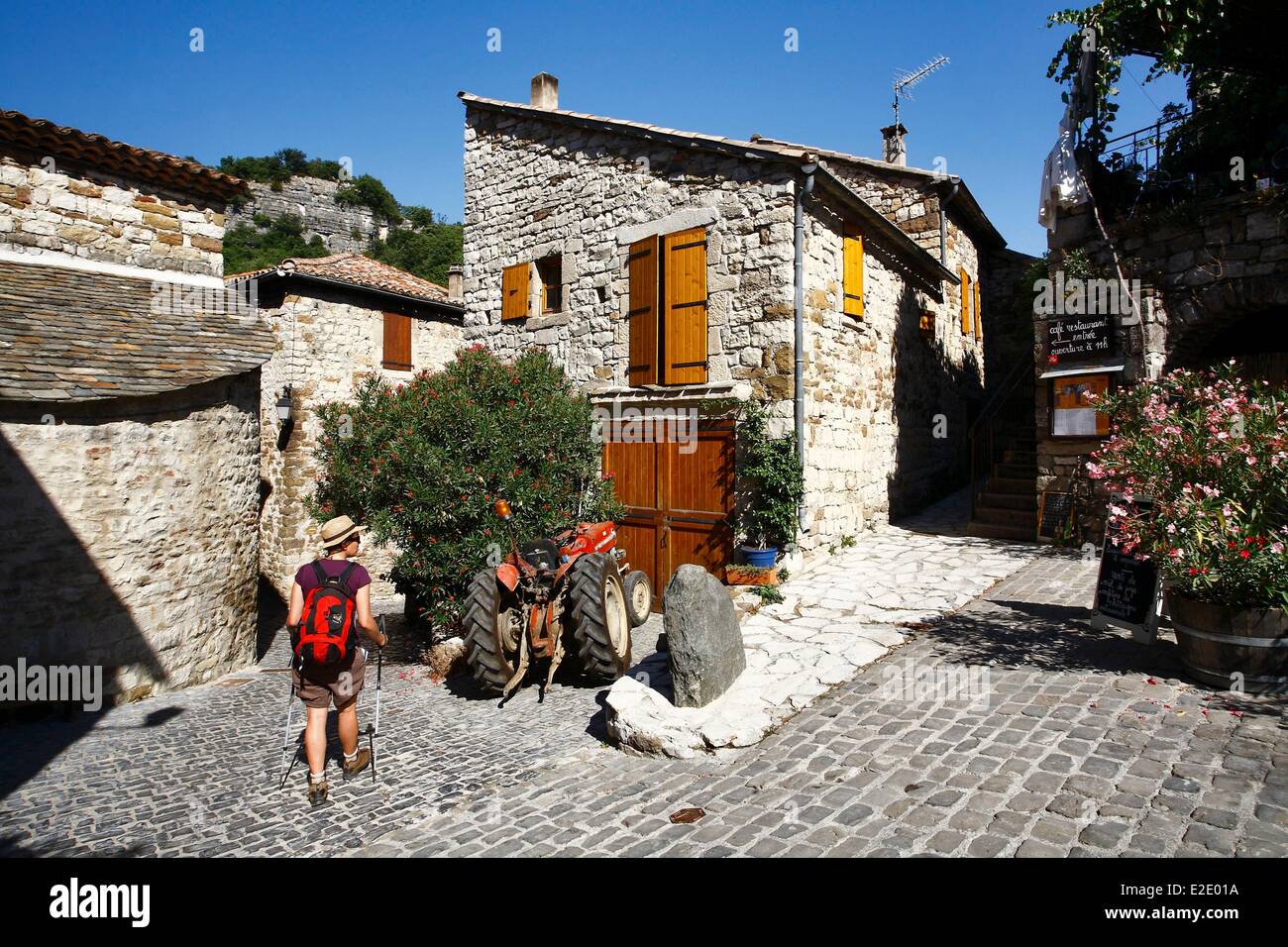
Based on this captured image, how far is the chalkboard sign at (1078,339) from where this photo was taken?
9164mm

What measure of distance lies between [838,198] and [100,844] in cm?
924

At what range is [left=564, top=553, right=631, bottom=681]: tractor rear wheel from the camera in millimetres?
6004

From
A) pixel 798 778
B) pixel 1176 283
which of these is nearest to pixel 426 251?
pixel 1176 283

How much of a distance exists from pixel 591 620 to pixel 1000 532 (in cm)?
725

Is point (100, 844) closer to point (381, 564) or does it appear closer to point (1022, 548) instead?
point (1022, 548)

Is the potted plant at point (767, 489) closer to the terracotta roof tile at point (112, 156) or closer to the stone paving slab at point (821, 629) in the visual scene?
the stone paving slab at point (821, 629)

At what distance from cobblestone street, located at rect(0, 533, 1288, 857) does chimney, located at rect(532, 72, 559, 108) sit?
1065 cm

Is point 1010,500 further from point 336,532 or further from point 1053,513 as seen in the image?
point 336,532

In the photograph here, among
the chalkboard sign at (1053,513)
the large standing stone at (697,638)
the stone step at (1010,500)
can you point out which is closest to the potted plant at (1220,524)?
the large standing stone at (697,638)

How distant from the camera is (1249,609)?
4.47 metres

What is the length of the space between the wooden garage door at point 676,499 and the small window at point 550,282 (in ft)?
9.56

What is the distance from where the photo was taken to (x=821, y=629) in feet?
21.6
